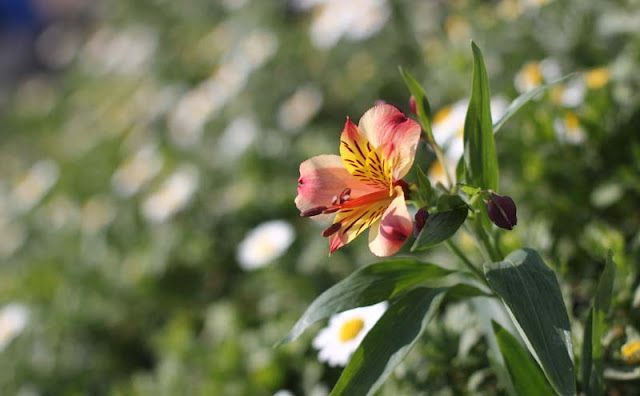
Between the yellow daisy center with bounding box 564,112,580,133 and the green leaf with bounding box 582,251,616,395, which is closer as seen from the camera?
the green leaf with bounding box 582,251,616,395

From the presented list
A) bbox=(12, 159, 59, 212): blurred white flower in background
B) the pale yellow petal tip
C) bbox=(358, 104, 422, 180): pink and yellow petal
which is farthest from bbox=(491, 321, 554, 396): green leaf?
bbox=(12, 159, 59, 212): blurred white flower in background

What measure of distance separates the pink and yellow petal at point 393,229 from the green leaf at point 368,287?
15 centimetres

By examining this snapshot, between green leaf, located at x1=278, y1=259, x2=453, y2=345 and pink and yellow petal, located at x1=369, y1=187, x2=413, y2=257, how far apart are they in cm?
15

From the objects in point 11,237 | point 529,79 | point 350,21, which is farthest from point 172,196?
point 11,237

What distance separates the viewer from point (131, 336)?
9.68 ft

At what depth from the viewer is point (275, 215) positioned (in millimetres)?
2840

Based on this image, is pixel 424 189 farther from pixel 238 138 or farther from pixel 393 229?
pixel 238 138

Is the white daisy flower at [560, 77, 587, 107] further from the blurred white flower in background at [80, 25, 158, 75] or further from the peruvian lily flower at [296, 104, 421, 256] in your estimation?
the blurred white flower in background at [80, 25, 158, 75]

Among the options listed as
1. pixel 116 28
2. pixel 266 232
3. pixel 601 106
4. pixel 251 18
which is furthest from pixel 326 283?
pixel 116 28

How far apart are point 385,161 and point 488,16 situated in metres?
2.13

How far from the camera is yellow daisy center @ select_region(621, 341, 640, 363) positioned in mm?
1219

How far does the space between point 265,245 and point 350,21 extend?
5.05ft

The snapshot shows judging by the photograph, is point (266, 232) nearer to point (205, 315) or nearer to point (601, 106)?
point (205, 315)

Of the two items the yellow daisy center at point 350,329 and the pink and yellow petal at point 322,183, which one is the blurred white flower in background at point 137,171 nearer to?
the yellow daisy center at point 350,329
